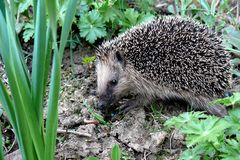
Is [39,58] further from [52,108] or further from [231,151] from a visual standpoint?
[231,151]

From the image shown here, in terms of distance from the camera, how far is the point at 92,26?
4.33 metres

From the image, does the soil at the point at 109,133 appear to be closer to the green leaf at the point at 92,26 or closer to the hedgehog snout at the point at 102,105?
the hedgehog snout at the point at 102,105

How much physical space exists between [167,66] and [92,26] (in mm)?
917

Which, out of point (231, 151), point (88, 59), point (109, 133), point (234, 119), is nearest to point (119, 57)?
point (88, 59)

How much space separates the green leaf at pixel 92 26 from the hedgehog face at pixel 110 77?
339 mm

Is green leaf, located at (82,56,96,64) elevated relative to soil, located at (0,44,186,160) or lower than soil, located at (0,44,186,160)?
elevated

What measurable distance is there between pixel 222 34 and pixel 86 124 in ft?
5.72

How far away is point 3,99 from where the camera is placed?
2.38m

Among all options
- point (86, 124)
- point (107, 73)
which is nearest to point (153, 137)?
point (86, 124)

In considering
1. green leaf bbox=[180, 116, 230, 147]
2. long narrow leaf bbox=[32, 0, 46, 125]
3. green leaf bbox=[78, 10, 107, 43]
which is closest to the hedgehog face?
green leaf bbox=[78, 10, 107, 43]

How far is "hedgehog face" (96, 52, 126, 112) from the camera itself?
155 inches

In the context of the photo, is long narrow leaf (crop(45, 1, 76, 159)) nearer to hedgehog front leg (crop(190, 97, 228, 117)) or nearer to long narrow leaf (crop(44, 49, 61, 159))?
A: long narrow leaf (crop(44, 49, 61, 159))

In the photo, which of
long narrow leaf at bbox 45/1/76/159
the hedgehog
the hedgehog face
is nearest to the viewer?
long narrow leaf at bbox 45/1/76/159

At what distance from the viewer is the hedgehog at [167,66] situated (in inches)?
148
